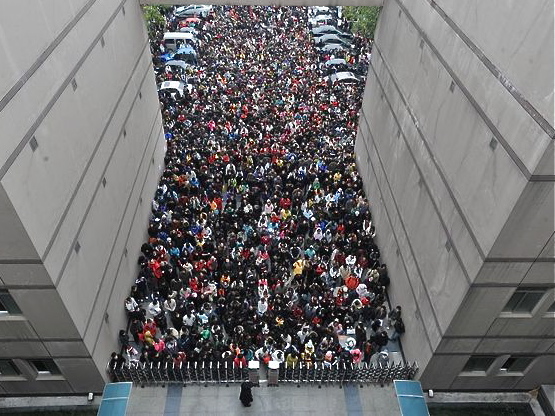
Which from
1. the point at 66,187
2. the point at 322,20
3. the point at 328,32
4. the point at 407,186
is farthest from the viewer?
the point at 322,20

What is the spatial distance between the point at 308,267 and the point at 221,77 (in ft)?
65.5

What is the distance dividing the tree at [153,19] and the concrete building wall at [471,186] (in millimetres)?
25146

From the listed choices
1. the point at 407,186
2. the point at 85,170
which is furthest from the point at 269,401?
the point at 85,170

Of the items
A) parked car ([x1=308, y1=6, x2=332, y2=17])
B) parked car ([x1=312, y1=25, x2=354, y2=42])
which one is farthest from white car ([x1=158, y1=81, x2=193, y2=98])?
parked car ([x1=308, y1=6, x2=332, y2=17])

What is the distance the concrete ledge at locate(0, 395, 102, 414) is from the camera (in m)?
14.8

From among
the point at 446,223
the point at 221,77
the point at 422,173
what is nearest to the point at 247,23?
the point at 221,77

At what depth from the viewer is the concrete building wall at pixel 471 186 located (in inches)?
395

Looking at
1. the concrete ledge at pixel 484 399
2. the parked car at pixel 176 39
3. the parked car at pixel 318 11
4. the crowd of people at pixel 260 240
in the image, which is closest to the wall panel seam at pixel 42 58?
the crowd of people at pixel 260 240

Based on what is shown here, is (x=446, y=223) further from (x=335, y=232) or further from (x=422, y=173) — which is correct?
(x=335, y=232)

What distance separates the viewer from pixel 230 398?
14961 millimetres

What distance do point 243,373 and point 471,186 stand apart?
9.05 meters

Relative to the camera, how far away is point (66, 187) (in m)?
12.4

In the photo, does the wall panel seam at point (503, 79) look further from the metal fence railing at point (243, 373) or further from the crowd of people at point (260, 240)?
the metal fence railing at point (243, 373)

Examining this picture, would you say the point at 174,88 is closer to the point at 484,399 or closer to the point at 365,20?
the point at 365,20
